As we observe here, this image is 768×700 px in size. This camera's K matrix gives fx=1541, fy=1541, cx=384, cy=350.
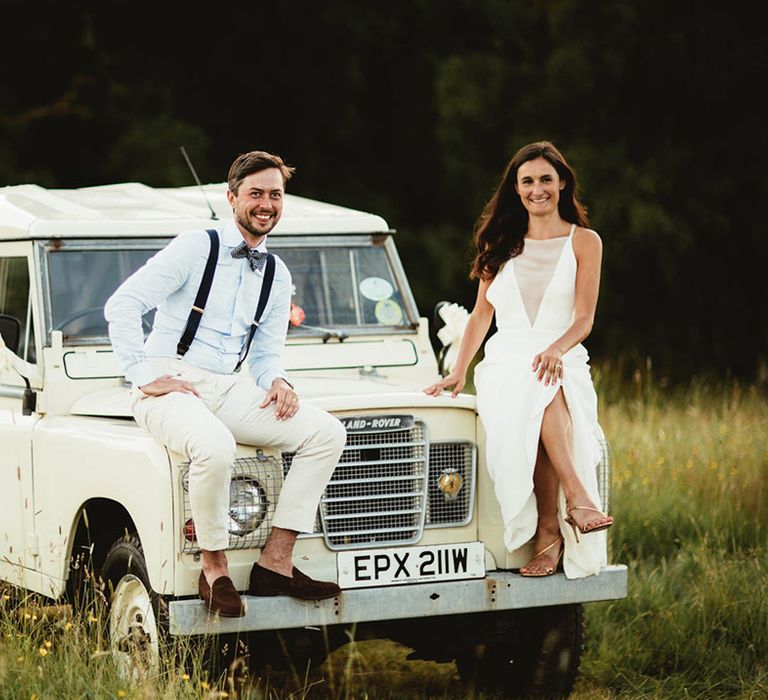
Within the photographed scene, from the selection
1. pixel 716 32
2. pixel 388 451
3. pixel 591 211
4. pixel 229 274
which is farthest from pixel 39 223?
pixel 716 32

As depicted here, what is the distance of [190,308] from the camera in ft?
18.3

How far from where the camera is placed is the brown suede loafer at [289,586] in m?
5.29

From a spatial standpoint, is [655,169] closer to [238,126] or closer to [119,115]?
[238,126]

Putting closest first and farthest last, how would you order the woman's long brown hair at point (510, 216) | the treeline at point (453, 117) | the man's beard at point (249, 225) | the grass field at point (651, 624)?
the grass field at point (651, 624), the man's beard at point (249, 225), the woman's long brown hair at point (510, 216), the treeline at point (453, 117)

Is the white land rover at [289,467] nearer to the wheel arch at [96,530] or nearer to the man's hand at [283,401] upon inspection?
the wheel arch at [96,530]

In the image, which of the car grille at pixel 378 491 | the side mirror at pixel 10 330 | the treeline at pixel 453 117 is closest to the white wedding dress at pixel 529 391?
the car grille at pixel 378 491

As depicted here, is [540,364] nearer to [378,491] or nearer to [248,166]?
[378,491]

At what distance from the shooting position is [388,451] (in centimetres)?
572

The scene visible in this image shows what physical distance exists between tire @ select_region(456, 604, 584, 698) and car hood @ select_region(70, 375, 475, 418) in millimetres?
910

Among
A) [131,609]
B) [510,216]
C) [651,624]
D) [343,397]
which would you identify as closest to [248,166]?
[343,397]

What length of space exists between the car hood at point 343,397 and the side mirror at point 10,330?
1.18ft

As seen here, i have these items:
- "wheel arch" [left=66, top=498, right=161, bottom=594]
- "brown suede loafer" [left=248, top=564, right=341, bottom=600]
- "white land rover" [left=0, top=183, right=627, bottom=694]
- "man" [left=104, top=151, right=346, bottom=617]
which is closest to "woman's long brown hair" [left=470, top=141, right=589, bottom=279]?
"white land rover" [left=0, top=183, right=627, bottom=694]

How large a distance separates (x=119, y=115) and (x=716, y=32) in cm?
714

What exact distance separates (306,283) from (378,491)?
5.43ft
